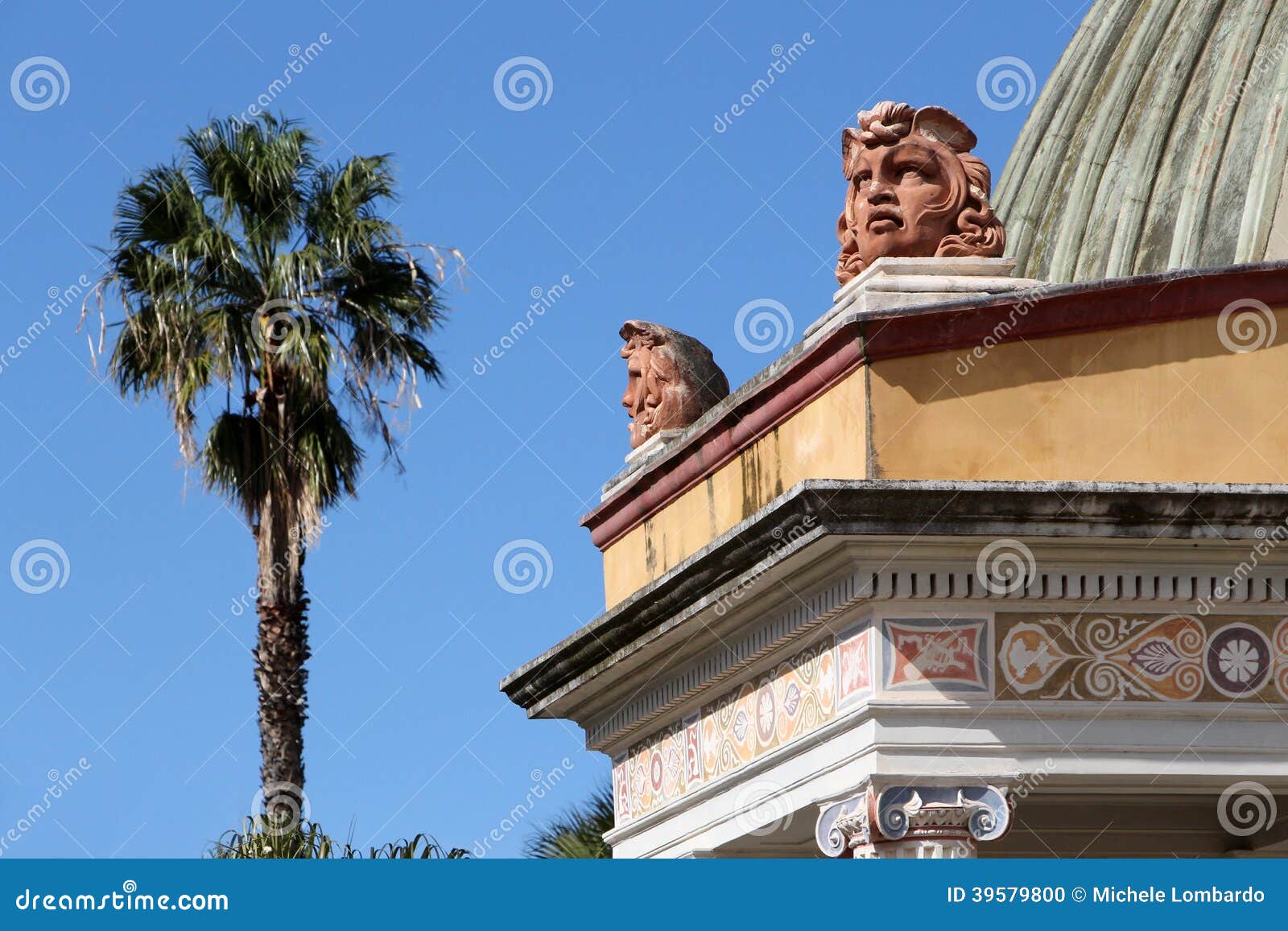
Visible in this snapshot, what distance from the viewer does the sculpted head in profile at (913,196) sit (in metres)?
10.6

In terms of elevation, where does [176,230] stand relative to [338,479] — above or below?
above

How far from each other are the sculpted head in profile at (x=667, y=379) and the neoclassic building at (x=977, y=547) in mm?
1171

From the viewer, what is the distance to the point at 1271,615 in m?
10.2

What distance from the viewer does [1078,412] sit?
34.0ft

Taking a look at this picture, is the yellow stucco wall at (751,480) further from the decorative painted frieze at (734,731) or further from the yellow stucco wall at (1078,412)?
the decorative painted frieze at (734,731)

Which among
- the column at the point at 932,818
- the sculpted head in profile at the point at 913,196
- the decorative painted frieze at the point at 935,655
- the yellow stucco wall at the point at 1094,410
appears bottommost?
the column at the point at 932,818

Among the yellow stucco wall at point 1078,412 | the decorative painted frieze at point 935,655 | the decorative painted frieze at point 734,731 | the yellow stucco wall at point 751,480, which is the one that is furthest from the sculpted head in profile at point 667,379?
the decorative painted frieze at point 935,655

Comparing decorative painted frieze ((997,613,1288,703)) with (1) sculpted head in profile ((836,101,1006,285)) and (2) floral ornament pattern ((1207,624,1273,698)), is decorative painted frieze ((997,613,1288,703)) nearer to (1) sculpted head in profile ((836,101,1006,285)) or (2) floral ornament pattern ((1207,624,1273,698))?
(2) floral ornament pattern ((1207,624,1273,698))

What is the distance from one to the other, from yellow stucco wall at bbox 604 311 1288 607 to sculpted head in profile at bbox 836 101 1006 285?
2.02 ft

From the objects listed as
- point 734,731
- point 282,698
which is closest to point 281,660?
point 282,698

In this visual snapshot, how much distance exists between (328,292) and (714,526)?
12769 millimetres

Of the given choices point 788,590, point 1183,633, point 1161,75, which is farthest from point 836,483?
point 1161,75

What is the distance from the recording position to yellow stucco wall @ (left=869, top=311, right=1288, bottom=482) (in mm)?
10219

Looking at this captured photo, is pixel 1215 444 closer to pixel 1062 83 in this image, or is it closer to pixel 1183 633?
pixel 1183 633
